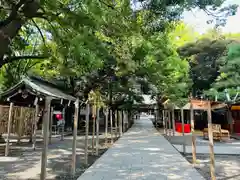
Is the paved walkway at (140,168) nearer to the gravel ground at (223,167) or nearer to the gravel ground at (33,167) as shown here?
the gravel ground at (223,167)

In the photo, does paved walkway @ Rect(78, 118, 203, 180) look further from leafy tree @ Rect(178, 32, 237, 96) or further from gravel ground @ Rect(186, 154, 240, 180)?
leafy tree @ Rect(178, 32, 237, 96)

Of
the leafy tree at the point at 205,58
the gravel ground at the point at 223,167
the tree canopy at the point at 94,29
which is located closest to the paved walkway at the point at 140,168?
the gravel ground at the point at 223,167

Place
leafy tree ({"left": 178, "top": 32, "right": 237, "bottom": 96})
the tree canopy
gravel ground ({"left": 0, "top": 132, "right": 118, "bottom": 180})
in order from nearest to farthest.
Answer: the tree canopy
gravel ground ({"left": 0, "top": 132, "right": 118, "bottom": 180})
leafy tree ({"left": 178, "top": 32, "right": 237, "bottom": 96})

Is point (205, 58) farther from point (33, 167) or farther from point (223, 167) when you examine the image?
point (33, 167)

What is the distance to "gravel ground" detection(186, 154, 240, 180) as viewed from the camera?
6980mm

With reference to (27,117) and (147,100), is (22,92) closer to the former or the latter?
(27,117)

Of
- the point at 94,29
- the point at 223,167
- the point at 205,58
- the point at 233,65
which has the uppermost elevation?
the point at 205,58

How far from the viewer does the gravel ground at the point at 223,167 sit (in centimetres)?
698

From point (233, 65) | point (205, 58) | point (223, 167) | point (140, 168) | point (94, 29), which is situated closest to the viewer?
point (94, 29)

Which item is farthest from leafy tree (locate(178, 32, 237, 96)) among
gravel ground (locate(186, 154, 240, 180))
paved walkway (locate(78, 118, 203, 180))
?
paved walkway (locate(78, 118, 203, 180))

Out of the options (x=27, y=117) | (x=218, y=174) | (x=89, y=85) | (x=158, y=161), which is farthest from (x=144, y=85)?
(x=218, y=174)

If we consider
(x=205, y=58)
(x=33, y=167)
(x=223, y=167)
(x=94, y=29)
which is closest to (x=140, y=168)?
(x=223, y=167)

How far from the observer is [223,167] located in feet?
27.0

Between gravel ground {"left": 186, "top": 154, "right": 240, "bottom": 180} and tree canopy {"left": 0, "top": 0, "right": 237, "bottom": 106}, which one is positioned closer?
tree canopy {"left": 0, "top": 0, "right": 237, "bottom": 106}
